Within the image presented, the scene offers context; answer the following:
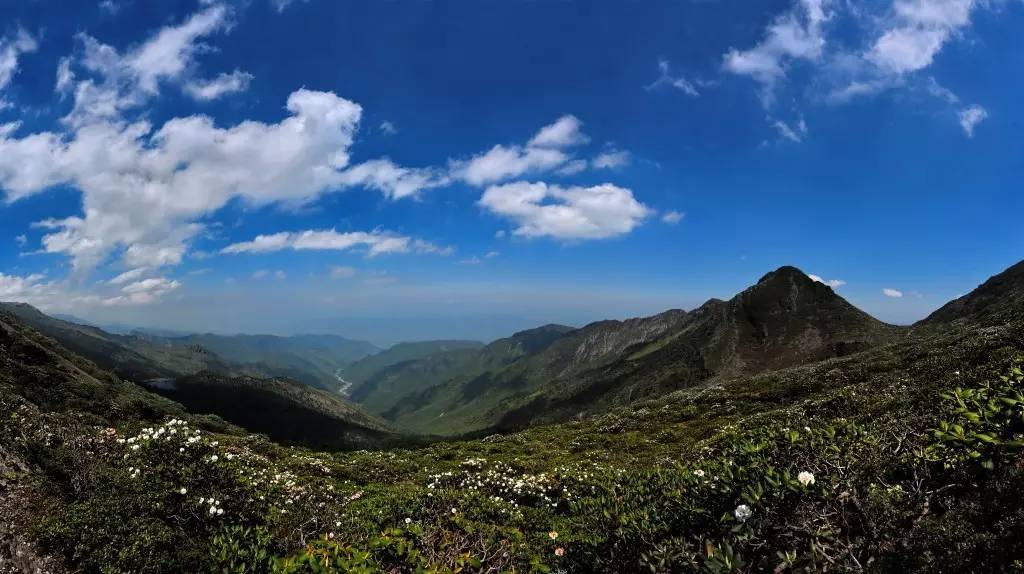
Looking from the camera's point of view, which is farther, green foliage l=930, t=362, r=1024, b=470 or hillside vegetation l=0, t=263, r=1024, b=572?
hillside vegetation l=0, t=263, r=1024, b=572

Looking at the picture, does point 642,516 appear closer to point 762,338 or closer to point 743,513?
point 743,513

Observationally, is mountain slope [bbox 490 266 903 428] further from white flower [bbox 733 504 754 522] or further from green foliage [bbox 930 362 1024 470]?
white flower [bbox 733 504 754 522]

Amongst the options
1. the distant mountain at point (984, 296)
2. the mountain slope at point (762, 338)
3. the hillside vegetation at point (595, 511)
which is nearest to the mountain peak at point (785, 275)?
the mountain slope at point (762, 338)

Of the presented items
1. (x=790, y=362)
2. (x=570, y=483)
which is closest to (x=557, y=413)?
(x=790, y=362)

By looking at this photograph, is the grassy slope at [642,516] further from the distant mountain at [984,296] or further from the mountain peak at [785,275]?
the mountain peak at [785,275]

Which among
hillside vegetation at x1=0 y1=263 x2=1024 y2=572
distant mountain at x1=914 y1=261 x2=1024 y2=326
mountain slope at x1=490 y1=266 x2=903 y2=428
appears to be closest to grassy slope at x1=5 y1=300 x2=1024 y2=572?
hillside vegetation at x1=0 y1=263 x2=1024 y2=572

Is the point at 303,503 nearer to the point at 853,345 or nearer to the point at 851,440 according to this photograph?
the point at 851,440

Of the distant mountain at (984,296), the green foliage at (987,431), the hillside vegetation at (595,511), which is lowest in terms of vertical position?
the hillside vegetation at (595,511)

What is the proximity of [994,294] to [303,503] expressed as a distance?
149 metres

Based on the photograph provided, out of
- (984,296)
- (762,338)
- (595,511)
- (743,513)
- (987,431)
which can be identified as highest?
(984,296)

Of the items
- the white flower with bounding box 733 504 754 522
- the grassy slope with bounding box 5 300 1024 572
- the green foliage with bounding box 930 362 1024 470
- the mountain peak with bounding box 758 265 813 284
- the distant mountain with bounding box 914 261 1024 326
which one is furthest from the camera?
the mountain peak with bounding box 758 265 813 284

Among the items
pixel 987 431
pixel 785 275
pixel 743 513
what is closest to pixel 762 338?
pixel 785 275

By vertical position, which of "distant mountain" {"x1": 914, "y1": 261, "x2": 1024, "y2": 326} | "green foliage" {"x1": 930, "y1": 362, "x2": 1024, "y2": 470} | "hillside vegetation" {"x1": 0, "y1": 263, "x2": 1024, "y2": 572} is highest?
"distant mountain" {"x1": 914, "y1": 261, "x2": 1024, "y2": 326}

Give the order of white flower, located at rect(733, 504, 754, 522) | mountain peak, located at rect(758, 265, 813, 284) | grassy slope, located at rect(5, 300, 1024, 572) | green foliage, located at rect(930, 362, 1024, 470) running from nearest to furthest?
1. green foliage, located at rect(930, 362, 1024, 470)
2. grassy slope, located at rect(5, 300, 1024, 572)
3. white flower, located at rect(733, 504, 754, 522)
4. mountain peak, located at rect(758, 265, 813, 284)
